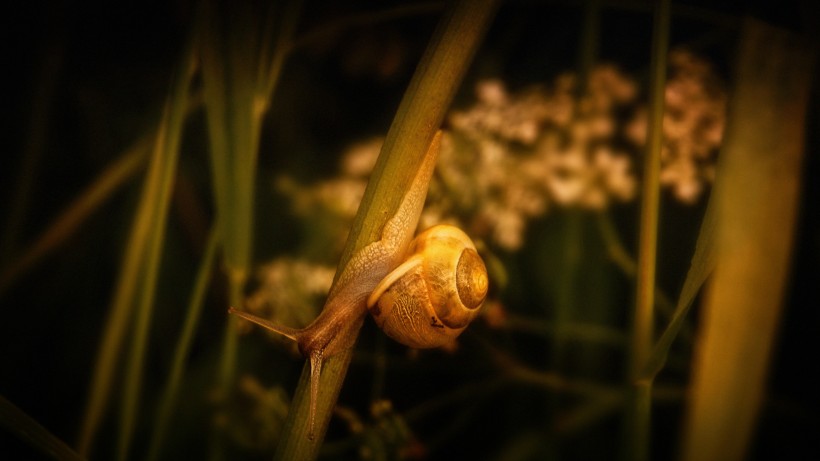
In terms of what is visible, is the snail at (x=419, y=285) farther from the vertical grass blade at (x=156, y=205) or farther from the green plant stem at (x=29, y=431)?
the green plant stem at (x=29, y=431)

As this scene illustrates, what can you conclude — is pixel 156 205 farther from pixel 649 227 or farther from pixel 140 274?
pixel 649 227

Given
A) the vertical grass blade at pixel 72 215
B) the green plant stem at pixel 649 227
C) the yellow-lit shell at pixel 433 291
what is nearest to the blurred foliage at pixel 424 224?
the vertical grass blade at pixel 72 215

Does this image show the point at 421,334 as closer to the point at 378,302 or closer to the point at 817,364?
the point at 378,302

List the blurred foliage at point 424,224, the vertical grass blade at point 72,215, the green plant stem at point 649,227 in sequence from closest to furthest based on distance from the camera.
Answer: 1. the green plant stem at point 649,227
2. the blurred foliage at point 424,224
3. the vertical grass blade at point 72,215

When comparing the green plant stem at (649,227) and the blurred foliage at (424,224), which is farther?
the blurred foliage at (424,224)

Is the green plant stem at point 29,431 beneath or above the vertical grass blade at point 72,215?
beneath

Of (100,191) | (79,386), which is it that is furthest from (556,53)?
(79,386)
